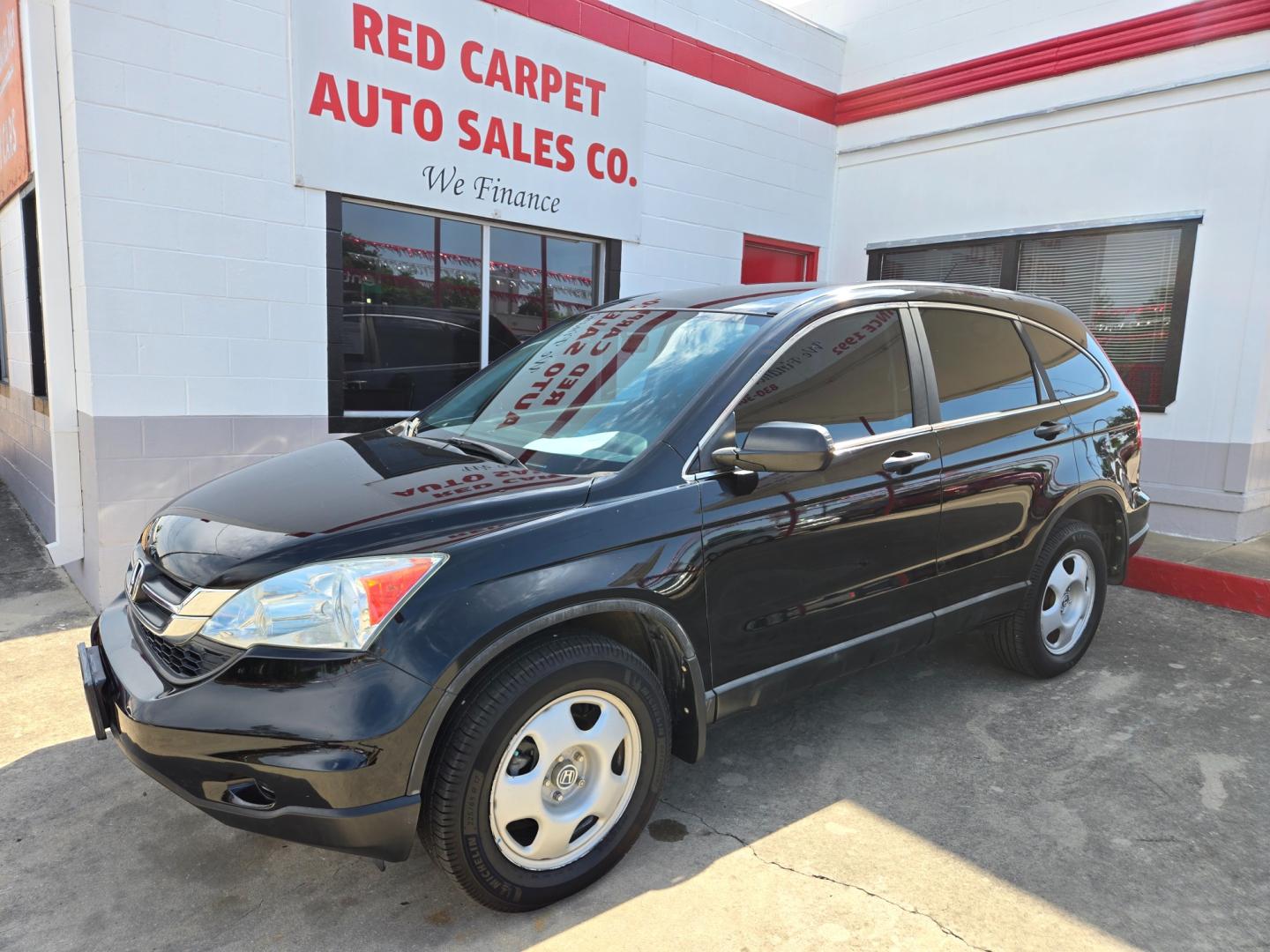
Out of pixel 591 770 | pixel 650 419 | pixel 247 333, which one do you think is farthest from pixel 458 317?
pixel 591 770

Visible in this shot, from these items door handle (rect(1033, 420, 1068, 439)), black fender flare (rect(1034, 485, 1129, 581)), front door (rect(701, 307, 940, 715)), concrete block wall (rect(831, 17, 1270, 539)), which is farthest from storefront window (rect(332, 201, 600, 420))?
concrete block wall (rect(831, 17, 1270, 539))

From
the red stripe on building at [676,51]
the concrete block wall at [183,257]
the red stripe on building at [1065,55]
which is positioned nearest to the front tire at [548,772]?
the concrete block wall at [183,257]

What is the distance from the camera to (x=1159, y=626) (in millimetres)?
5016

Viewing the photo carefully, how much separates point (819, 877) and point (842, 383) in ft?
5.57

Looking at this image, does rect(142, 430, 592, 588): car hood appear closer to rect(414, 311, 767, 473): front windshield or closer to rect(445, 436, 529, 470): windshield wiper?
rect(445, 436, 529, 470): windshield wiper

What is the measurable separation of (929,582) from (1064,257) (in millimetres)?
5293

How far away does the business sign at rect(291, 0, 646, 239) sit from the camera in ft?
17.4

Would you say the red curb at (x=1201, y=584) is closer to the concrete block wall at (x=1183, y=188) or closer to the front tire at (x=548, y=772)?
the concrete block wall at (x=1183, y=188)

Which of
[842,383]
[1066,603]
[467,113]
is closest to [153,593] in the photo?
[842,383]

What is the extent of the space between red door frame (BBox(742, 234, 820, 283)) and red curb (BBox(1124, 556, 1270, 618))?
4268mm

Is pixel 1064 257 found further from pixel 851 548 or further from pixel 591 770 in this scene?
pixel 591 770

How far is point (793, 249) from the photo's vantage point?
344 inches

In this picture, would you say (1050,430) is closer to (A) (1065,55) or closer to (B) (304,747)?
(B) (304,747)

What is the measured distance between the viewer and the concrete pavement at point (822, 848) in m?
2.41
